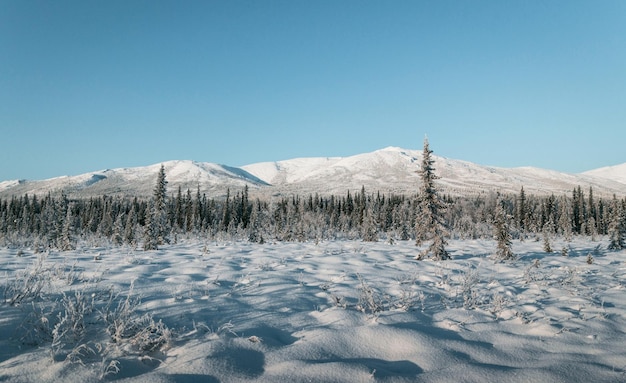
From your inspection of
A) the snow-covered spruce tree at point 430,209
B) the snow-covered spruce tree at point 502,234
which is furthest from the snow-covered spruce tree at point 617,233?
the snow-covered spruce tree at point 430,209

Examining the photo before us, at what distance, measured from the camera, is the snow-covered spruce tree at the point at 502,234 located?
12883mm

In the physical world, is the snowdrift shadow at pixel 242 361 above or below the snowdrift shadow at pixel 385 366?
above

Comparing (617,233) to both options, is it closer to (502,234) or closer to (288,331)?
(502,234)

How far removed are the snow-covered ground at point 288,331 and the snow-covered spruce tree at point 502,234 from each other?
5775mm

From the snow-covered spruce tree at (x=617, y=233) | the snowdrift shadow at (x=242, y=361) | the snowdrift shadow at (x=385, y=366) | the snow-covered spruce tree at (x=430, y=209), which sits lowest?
the snow-covered spruce tree at (x=617, y=233)

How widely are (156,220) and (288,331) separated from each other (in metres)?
17.1

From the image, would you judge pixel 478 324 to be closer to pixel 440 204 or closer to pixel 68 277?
pixel 68 277

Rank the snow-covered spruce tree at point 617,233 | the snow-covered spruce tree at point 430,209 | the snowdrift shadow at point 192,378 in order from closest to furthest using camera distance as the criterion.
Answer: the snowdrift shadow at point 192,378 → the snow-covered spruce tree at point 430,209 → the snow-covered spruce tree at point 617,233

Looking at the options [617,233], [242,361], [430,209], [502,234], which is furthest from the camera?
[617,233]

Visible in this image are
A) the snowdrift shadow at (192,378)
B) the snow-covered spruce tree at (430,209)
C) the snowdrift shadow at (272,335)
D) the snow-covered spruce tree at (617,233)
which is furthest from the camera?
the snow-covered spruce tree at (617,233)

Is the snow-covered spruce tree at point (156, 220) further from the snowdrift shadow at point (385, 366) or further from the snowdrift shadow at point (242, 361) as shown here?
the snowdrift shadow at point (385, 366)

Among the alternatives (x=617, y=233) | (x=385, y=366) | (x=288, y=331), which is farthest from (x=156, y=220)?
(x=617, y=233)

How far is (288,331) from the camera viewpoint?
4082 millimetres

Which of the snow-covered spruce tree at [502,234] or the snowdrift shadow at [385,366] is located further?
the snow-covered spruce tree at [502,234]
